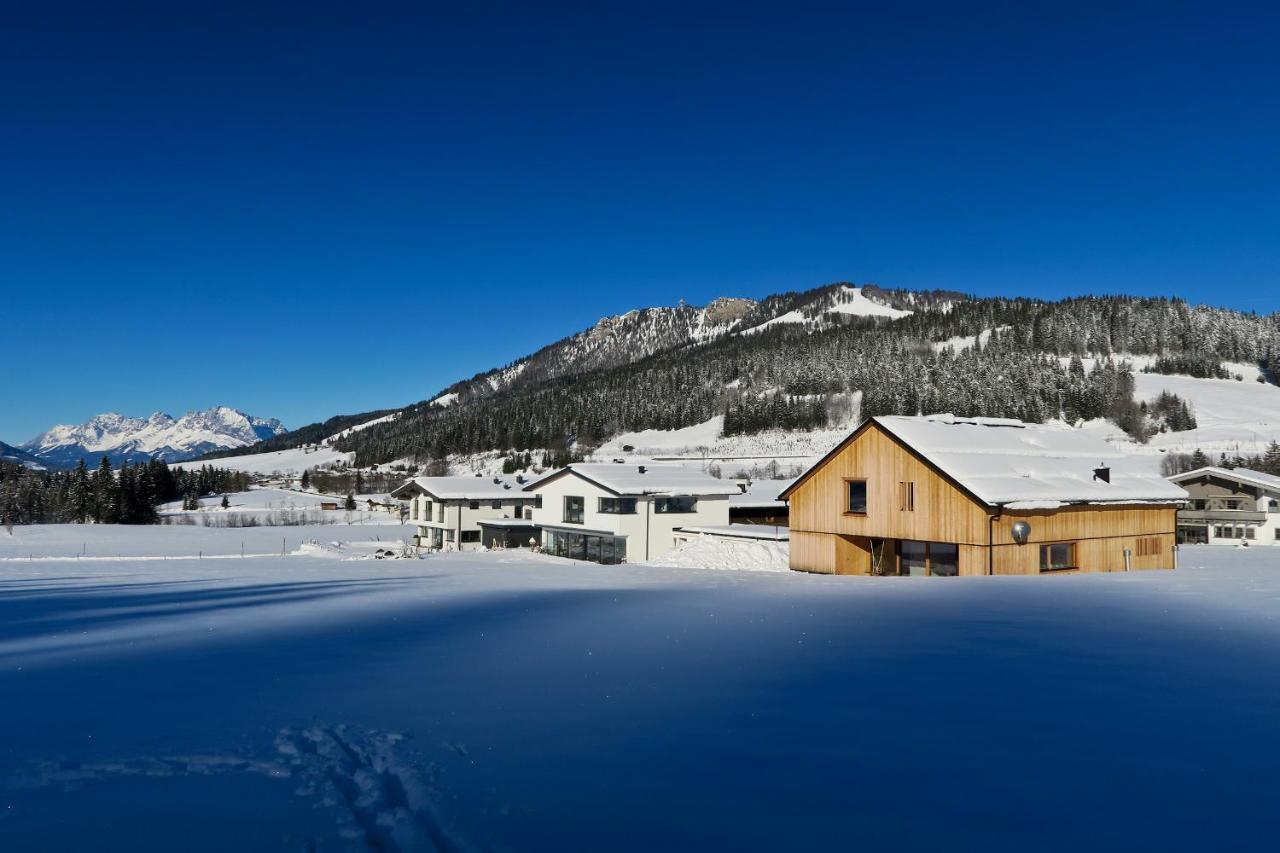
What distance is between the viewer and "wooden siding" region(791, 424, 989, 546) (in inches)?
1025

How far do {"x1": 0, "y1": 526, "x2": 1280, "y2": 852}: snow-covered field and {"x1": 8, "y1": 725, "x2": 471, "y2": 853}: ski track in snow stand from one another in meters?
0.03

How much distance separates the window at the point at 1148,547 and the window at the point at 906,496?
832cm

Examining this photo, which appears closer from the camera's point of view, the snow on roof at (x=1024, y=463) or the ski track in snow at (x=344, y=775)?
the ski track in snow at (x=344, y=775)

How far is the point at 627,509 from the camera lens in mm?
47812

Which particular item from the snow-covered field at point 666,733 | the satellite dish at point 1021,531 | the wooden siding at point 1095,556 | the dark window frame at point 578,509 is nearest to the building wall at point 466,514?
the dark window frame at point 578,509

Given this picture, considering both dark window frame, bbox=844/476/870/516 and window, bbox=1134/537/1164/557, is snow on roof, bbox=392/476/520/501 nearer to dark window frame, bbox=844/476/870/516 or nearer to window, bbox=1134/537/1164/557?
dark window frame, bbox=844/476/870/516

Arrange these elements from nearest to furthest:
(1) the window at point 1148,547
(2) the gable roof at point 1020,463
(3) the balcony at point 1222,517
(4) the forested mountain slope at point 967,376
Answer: (2) the gable roof at point 1020,463
(1) the window at point 1148,547
(3) the balcony at point 1222,517
(4) the forested mountain slope at point 967,376

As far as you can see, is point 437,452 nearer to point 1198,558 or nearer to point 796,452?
point 796,452

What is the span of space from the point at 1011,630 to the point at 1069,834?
6.53 meters

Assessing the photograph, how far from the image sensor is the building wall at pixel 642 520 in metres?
47.7

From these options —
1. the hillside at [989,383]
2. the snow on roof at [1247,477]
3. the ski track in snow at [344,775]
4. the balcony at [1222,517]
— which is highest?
the hillside at [989,383]

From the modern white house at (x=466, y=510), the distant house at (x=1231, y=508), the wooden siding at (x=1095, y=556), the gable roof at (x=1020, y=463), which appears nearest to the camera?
the wooden siding at (x=1095, y=556)

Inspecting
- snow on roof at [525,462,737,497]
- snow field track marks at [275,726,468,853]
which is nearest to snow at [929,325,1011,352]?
snow on roof at [525,462,737,497]

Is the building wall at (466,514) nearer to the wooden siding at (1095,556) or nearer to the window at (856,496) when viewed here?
the window at (856,496)
